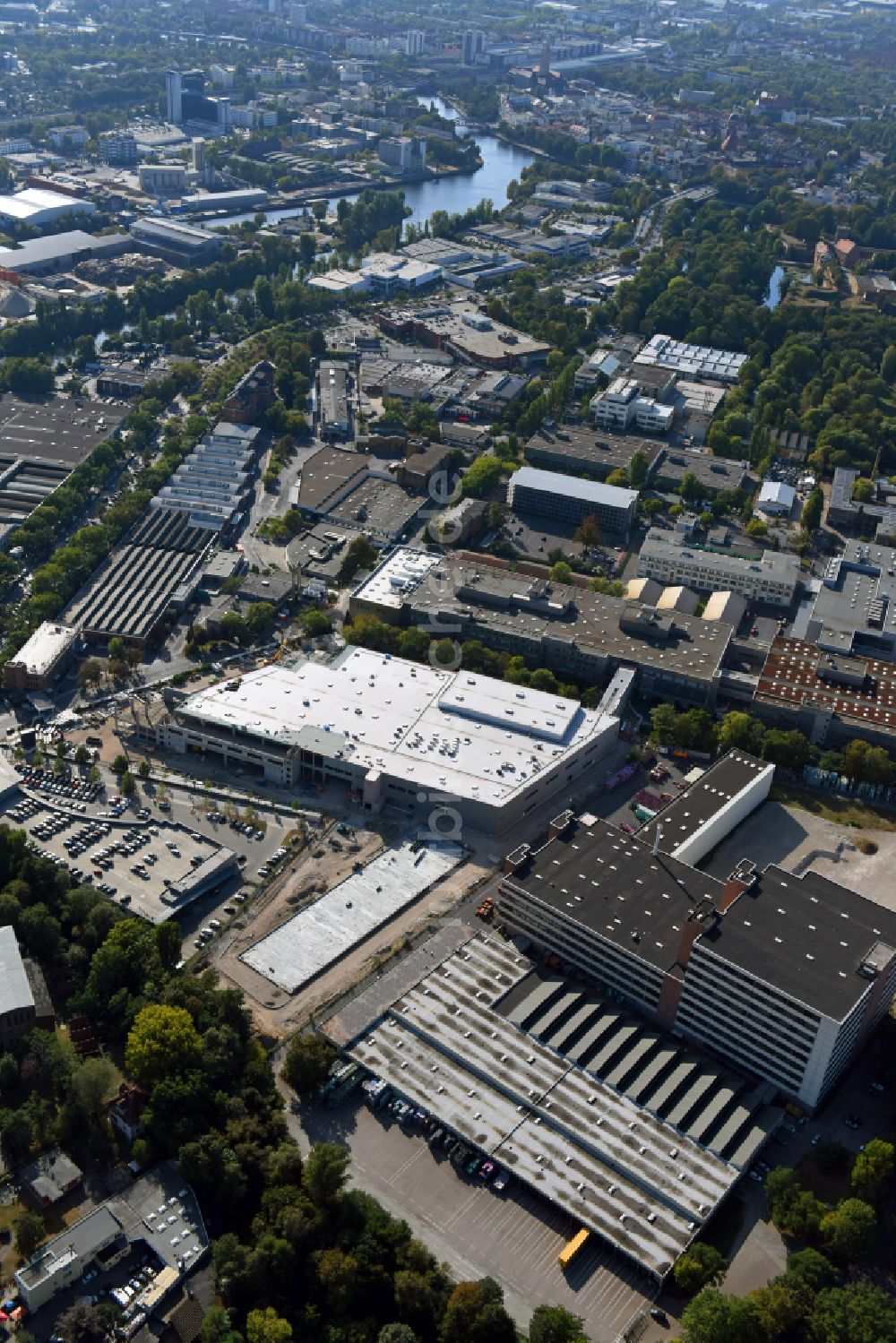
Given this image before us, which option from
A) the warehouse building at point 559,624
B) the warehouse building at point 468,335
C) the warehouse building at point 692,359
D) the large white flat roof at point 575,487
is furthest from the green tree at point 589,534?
the warehouse building at point 692,359

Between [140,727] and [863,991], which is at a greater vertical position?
[863,991]

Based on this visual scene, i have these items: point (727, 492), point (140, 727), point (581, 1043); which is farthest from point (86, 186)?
point (581, 1043)

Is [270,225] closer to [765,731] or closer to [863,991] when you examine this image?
[765,731]

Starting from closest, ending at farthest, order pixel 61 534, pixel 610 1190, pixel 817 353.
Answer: pixel 610 1190 → pixel 61 534 → pixel 817 353

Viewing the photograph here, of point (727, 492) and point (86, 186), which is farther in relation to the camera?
point (86, 186)

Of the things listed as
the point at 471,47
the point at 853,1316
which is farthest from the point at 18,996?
the point at 471,47

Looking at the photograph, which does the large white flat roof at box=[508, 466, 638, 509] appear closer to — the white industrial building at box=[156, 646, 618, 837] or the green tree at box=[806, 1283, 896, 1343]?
the white industrial building at box=[156, 646, 618, 837]

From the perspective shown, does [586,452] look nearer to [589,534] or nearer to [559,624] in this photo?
[589,534]
